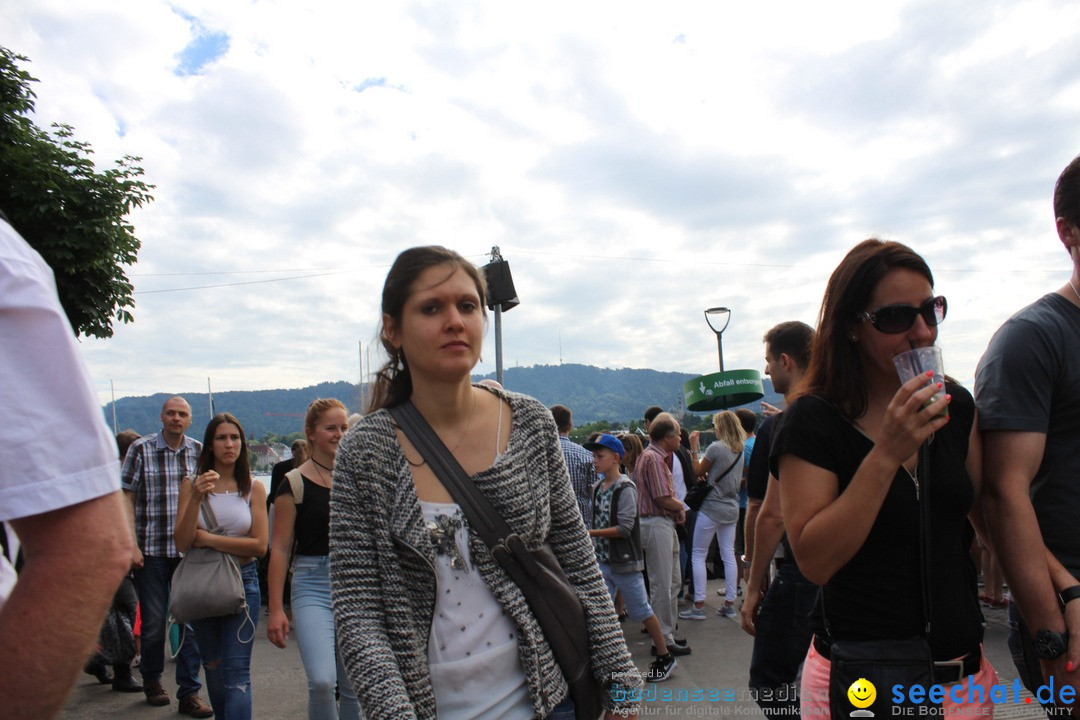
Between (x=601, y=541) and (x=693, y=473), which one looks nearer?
(x=601, y=541)

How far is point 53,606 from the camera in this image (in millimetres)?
969

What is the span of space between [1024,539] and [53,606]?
7.64ft

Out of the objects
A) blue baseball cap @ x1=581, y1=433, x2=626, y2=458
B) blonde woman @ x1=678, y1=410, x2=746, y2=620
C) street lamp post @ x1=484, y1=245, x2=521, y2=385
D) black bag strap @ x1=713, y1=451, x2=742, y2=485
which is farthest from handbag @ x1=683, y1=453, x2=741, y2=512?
street lamp post @ x1=484, y1=245, x2=521, y2=385

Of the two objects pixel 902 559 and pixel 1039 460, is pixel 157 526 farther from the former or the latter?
pixel 1039 460

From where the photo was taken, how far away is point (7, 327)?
3.16 ft

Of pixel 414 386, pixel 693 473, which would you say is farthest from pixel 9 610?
pixel 693 473

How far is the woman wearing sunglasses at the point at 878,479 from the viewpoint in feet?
6.37

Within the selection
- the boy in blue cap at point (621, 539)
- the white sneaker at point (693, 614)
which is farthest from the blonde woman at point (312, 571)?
the white sneaker at point (693, 614)

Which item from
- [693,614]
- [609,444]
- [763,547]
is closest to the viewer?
[763,547]

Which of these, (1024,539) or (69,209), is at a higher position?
(69,209)

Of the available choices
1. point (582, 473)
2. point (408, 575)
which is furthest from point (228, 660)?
point (408, 575)

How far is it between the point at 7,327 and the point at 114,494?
0.26 m

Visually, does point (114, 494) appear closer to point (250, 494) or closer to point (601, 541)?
point (250, 494)

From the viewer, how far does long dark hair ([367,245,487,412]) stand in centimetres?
220
